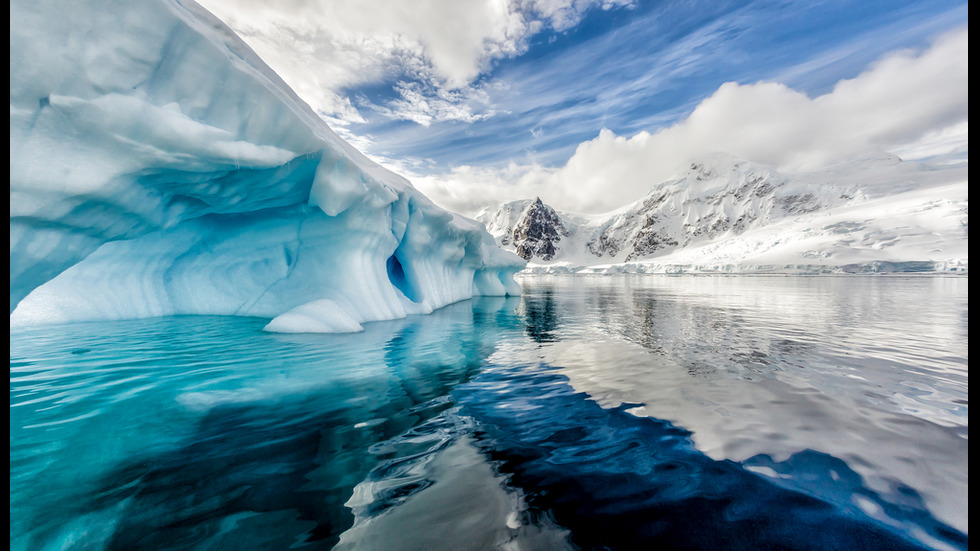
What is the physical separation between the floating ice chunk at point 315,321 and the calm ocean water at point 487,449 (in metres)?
2.13

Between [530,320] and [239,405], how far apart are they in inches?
354

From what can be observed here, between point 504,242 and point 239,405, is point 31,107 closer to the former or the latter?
point 239,405

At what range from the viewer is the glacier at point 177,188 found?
455 centimetres

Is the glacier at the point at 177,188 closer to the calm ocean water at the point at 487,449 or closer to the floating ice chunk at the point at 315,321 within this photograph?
the floating ice chunk at the point at 315,321

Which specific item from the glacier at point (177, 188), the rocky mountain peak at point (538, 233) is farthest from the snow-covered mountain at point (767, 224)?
the glacier at point (177, 188)

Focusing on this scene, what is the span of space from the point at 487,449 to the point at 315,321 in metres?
7.32

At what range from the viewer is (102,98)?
4.85 m

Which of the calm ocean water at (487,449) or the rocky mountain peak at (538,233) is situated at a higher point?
the rocky mountain peak at (538,233)

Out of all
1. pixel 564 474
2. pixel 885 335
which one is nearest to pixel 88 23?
pixel 564 474

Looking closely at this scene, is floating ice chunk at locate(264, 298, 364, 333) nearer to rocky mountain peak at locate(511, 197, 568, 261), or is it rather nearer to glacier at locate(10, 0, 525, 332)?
glacier at locate(10, 0, 525, 332)

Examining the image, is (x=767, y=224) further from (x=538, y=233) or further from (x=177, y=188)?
(x=177, y=188)

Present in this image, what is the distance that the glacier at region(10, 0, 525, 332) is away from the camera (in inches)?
179

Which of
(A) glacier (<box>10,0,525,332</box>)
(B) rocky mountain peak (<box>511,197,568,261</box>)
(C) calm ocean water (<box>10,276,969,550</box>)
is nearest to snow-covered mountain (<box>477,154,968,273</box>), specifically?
(B) rocky mountain peak (<box>511,197,568,261</box>)

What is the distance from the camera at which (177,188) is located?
7047mm
